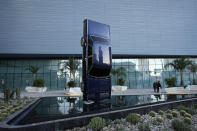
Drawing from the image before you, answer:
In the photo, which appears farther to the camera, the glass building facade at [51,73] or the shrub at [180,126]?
the glass building facade at [51,73]

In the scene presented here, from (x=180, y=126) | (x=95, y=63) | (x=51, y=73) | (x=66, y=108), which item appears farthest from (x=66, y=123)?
(x=51, y=73)

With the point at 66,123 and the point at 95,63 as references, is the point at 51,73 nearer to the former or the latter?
the point at 95,63

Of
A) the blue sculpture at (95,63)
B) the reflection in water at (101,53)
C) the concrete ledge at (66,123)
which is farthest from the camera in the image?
the reflection in water at (101,53)

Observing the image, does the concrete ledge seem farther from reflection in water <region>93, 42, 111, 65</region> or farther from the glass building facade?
the glass building facade

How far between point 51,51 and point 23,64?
29.6ft

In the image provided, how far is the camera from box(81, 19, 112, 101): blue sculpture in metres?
8.50

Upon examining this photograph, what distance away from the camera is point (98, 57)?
346 inches

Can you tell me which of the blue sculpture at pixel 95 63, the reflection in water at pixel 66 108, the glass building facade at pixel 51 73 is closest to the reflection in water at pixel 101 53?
the blue sculpture at pixel 95 63

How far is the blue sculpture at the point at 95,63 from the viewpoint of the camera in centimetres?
850

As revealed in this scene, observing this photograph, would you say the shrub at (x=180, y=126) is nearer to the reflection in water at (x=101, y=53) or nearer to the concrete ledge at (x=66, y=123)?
the concrete ledge at (x=66, y=123)

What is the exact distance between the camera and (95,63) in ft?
28.0

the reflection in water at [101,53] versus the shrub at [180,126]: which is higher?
the reflection in water at [101,53]

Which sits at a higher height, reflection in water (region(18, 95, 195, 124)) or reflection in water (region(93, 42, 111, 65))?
reflection in water (region(93, 42, 111, 65))

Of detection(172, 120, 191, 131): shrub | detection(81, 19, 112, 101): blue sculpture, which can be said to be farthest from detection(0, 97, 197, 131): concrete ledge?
detection(81, 19, 112, 101): blue sculpture
